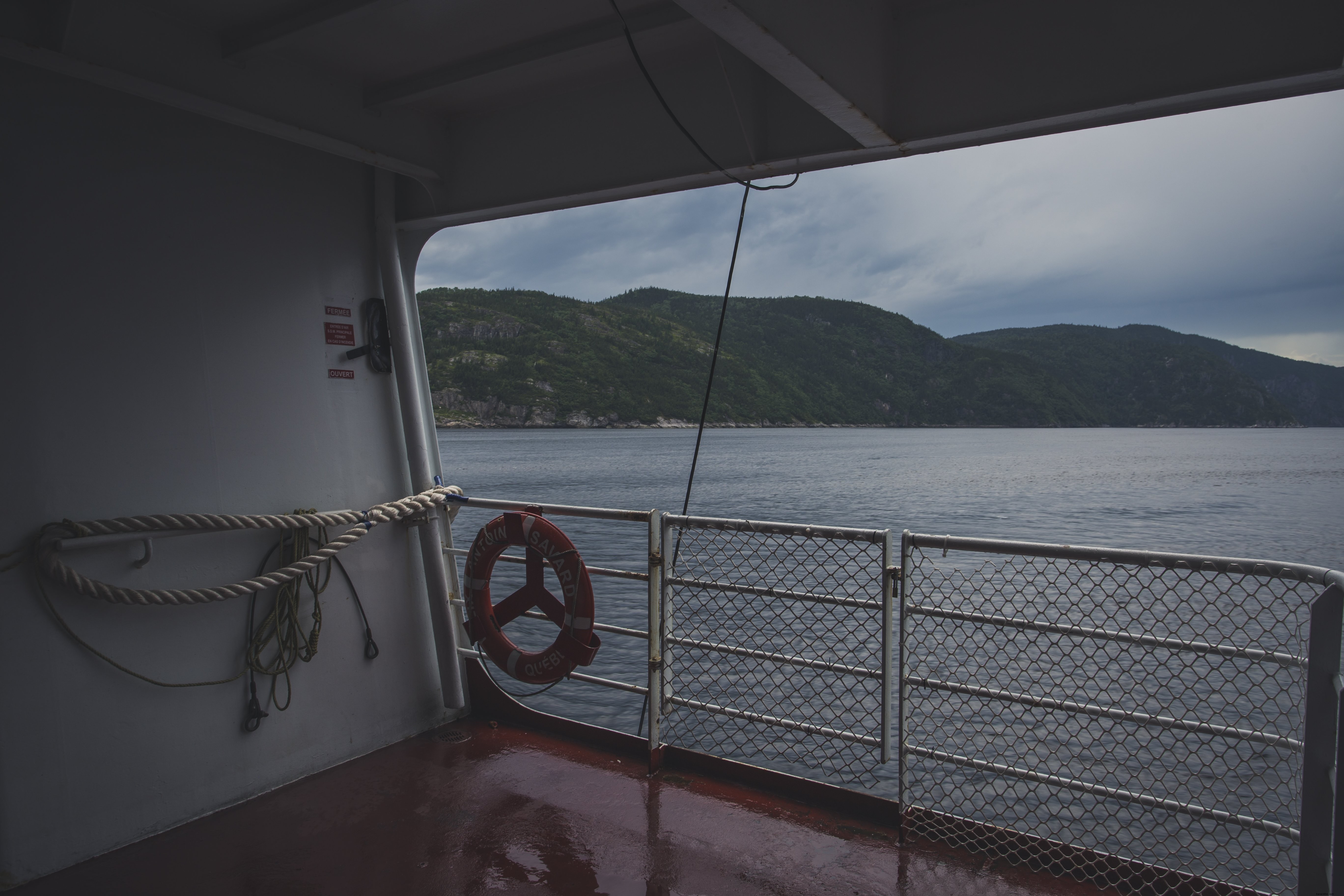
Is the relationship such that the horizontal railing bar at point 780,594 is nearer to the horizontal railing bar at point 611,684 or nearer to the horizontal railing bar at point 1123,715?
the horizontal railing bar at point 1123,715

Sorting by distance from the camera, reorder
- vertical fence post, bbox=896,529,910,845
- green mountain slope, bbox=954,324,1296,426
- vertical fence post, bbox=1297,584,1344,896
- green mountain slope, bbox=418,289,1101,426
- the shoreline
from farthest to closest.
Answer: green mountain slope, bbox=954,324,1296,426 → the shoreline → green mountain slope, bbox=418,289,1101,426 → vertical fence post, bbox=896,529,910,845 → vertical fence post, bbox=1297,584,1344,896

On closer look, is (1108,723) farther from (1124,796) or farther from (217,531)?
(217,531)

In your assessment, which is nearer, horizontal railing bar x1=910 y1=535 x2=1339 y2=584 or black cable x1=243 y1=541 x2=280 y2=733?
horizontal railing bar x1=910 y1=535 x2=1339 y2=584

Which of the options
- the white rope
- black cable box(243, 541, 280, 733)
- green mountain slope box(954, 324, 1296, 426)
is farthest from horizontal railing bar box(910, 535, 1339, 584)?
green mountain slope box(954, 324, 1296, 426)

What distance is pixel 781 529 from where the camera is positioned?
2465 millimetres

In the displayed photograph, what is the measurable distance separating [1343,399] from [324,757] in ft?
404

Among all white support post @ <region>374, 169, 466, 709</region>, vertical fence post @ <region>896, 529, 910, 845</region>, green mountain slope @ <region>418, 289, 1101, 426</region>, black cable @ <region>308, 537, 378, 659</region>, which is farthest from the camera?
green mountain slope @ <region>418, 289, 1101, 426</region>

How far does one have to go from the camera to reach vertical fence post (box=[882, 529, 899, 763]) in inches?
87.2

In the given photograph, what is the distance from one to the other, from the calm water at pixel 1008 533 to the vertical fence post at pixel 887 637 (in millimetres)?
234

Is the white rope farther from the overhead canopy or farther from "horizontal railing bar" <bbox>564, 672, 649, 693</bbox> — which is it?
the overhead canopy

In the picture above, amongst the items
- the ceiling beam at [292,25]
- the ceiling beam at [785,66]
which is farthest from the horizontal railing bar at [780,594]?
the ceiling beam at [292,25]

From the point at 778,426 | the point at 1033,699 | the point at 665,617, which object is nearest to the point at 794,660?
the point at 665,617

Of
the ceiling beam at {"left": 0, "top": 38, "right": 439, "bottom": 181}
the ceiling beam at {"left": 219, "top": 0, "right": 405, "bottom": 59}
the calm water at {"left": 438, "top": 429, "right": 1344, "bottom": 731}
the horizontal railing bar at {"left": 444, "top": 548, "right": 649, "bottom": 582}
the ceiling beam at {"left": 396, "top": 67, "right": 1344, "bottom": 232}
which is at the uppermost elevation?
the ceiling beam at {"left": 219, "top": 0, "right": 405, "bottom": 59}

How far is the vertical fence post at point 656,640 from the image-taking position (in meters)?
2.64
